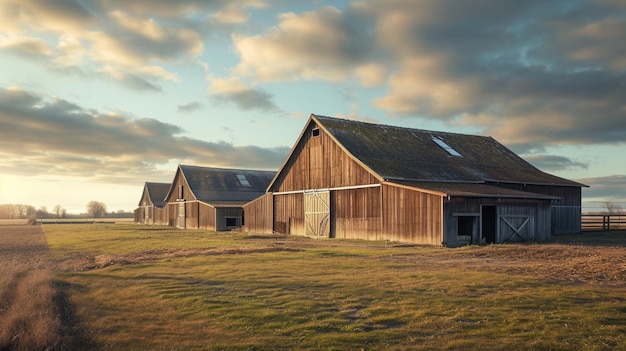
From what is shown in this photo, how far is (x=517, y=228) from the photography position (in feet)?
107

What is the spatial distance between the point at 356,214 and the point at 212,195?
35.0 meters

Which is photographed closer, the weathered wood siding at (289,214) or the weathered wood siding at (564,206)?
the weathered wood siding at (564,206)

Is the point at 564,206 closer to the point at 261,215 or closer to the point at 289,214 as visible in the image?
the point at 289,214

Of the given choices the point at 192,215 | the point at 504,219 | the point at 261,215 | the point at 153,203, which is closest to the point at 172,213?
the point at 192,215

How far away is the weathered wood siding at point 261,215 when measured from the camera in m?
48.4

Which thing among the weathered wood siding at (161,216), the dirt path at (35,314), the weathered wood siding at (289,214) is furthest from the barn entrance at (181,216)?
the dirt path at (35,314)

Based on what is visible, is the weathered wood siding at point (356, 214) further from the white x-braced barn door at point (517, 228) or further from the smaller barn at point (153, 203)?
the smaller barn at point (153, 203)

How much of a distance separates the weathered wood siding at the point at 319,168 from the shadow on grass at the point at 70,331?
23926 millimetres

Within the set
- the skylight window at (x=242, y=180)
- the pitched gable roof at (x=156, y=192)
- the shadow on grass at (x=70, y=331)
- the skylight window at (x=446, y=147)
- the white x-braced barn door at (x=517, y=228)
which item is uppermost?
the skylight window at (x=446, y=147)

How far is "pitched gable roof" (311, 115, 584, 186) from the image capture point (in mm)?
37469

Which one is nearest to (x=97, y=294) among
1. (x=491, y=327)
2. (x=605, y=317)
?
(x=491, y=327)

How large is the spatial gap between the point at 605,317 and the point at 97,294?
14.4 metres

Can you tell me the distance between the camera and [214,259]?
24.1 m

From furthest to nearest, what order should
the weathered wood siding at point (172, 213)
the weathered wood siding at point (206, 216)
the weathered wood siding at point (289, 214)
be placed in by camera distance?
the weathered wood siding at point (172, 213), the weathered wood siding at point (206, 216), the weathered wood siding at point (289, 214)
